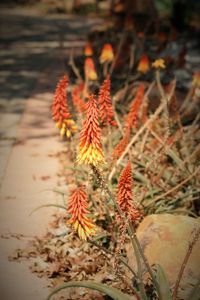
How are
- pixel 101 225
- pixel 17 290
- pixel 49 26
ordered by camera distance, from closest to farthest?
1. pixel 17 290
2. pixel 101 225
3. pixel 49 26

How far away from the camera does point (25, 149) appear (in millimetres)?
5398

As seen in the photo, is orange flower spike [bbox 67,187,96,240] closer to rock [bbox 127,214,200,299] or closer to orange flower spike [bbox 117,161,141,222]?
orange flower spike [bbox 117,161,141,222]

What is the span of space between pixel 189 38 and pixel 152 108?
18.2 ft

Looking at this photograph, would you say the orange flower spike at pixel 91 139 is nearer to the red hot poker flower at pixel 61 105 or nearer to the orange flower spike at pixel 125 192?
the orange flower spike at pixel 125 192

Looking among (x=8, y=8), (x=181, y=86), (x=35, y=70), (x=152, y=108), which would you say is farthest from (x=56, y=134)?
(x=8, y=8)

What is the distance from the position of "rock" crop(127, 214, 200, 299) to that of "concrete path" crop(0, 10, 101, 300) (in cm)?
72

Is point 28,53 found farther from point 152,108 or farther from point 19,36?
point 152,108

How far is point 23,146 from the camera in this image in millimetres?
5480

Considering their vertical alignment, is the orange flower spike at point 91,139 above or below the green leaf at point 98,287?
above

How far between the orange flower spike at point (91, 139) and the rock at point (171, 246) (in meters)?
1.01

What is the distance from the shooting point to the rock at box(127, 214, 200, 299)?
3025 millimetres

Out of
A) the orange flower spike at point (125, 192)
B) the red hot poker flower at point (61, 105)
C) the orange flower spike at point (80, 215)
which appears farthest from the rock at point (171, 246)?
the red hot poker flower at point (61, 105)

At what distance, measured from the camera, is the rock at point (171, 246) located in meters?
3.03

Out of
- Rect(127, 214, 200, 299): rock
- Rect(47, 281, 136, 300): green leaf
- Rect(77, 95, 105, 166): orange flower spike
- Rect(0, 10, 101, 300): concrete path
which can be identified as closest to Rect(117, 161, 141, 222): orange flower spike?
Rect(77, 95, 105, 166): orange flower spike
